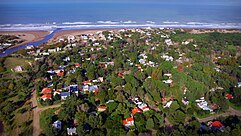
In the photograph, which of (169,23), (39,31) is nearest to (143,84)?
(39,31)

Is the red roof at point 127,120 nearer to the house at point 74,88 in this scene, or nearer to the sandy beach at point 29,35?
the house at point 74,88

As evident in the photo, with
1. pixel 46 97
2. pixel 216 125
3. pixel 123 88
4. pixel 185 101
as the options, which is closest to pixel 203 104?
pixel 185 101

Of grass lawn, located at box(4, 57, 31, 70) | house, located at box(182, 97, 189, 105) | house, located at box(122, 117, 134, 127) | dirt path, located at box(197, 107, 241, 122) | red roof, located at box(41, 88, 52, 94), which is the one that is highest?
grass lawn, located at box(4, 57, 31, 70)

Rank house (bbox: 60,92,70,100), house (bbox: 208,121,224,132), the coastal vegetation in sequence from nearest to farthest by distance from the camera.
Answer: house (bbox: 208,121,224,132), the coastal vegetation, house (bbox: 60,92,70,100)

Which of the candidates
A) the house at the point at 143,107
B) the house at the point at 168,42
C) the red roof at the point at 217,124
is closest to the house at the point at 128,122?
the house at the point at 143,107

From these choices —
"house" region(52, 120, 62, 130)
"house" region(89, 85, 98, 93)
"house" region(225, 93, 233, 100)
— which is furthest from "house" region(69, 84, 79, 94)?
"house" region(225, 93, 233, 100)

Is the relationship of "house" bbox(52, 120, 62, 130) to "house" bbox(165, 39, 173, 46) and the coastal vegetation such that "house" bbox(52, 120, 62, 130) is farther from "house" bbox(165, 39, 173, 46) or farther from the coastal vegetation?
"house" bbox(165, 39, 173, 46)

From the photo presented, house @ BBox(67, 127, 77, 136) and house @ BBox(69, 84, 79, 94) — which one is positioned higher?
house @ BBox(69, 84, 79, 94)

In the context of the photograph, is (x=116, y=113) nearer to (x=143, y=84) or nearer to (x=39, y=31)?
(x=143, y=84)
